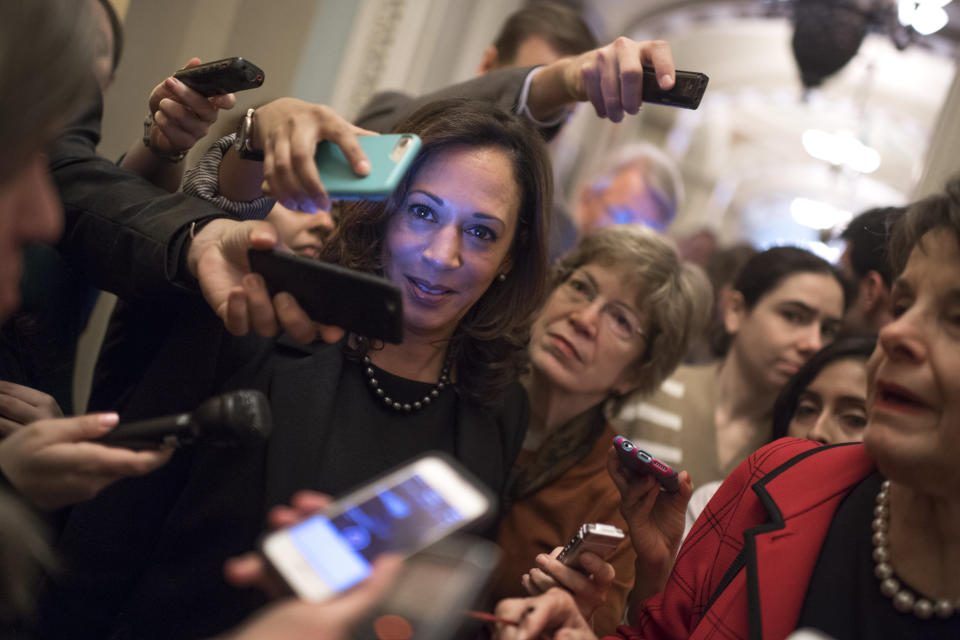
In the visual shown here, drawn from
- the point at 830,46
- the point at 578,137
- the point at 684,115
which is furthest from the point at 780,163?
the point at 830,46

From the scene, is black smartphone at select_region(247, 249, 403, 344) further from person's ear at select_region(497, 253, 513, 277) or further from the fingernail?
person's ear at select_region(497, 253, 513, 277)

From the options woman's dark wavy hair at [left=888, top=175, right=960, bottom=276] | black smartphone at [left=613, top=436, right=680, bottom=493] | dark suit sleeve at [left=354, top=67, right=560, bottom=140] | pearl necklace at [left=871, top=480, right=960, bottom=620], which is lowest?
black smartphone at [left=613, top=436, right=680, bottom=493]

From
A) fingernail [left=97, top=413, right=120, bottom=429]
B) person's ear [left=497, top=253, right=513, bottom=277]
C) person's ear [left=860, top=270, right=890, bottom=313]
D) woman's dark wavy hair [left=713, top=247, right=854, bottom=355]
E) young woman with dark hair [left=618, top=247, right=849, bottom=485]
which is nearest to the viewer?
fingernail [left=97, top=413, right=120, bottom=429]

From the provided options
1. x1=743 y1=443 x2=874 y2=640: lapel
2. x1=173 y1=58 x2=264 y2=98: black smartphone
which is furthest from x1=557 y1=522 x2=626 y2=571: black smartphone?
x1=173 y1=58 x2=264 y2=98: black smartphone

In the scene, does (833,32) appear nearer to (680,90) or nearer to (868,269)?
(868,269)

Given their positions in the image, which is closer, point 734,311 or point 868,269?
point 868,269

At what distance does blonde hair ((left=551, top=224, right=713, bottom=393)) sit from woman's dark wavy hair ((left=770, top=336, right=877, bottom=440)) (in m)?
0.27

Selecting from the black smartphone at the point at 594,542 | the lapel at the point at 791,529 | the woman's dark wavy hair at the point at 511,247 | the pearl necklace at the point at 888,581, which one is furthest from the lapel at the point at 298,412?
the pearl necklace at the point at 888,581

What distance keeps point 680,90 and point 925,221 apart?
0.42 metres

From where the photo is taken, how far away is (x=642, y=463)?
44.3 inches

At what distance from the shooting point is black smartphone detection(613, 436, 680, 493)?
112 cm

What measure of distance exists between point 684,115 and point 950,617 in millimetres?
8116

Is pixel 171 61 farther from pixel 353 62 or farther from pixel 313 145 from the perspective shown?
pixel 353 62

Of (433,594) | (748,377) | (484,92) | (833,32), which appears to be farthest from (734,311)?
(433,594)
